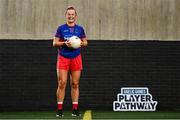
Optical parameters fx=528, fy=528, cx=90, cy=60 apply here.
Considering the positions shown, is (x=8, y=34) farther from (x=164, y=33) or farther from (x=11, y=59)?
(x=164, y=33)

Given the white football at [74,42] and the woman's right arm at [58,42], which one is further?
the woman's right arm at [58,42]

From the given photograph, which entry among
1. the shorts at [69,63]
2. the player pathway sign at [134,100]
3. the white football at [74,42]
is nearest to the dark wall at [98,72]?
the player pathway sign at [134,100]

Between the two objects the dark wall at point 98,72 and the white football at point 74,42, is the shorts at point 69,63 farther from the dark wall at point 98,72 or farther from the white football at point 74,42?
the dark wall at point 98,72

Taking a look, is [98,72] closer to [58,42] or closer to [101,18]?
[101,18]

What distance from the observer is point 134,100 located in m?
10.2

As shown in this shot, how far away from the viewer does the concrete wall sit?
10.2 m

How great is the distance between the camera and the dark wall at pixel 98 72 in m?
10.2

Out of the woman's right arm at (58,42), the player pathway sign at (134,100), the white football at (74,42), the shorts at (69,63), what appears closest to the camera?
the white football at (74,42)

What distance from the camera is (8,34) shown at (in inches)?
401

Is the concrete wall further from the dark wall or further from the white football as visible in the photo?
the white football

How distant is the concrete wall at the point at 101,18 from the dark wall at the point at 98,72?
176 millimetres

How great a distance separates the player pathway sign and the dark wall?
0.27 ft

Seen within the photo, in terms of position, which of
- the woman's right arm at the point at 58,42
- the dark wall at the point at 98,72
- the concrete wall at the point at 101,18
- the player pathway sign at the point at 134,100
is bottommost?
the player pathway sign at the point at 134,100

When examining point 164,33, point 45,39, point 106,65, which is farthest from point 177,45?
point 45,39
